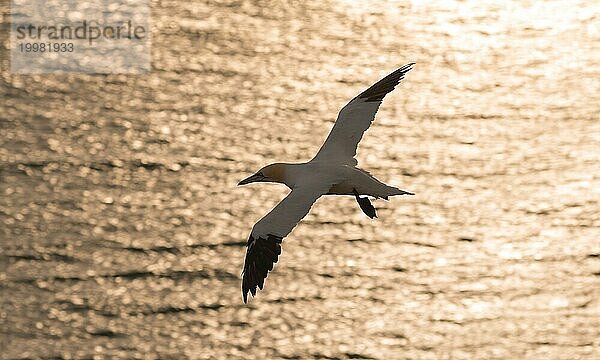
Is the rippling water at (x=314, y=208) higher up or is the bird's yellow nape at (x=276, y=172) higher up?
the bird's yellow nape at (x=276, y=172)

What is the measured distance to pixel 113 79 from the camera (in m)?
31.9

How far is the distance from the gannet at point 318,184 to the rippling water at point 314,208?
508 inches

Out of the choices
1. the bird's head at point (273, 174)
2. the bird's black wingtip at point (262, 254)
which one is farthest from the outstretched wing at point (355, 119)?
the bird's black wingtip at point (262, 254)

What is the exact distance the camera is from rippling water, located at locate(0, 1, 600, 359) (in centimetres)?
2552

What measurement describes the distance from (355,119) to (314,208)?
16053mm

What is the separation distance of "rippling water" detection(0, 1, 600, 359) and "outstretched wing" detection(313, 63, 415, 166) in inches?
506

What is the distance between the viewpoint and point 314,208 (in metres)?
28.8

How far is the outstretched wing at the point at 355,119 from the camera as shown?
1258 cm

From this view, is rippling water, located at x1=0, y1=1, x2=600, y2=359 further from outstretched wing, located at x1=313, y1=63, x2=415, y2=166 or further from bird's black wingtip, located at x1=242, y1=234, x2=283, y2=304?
bird's black wingtip, located at x1=242, y1=234, x2=283, y2=304

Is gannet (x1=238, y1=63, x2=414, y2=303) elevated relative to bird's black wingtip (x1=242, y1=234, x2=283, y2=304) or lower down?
elevated

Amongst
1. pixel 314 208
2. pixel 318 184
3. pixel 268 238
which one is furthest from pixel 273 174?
pixel 314 208

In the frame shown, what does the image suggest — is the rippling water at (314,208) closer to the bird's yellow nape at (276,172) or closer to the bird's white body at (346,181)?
the bird's yellow nape at (276,172)

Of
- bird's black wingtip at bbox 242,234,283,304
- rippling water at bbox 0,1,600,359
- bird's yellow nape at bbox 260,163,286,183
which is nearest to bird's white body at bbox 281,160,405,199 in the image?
bird's yellow nape at bbox 260,163,286,183

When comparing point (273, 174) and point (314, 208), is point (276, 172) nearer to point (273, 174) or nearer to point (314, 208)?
point (273, 174)
